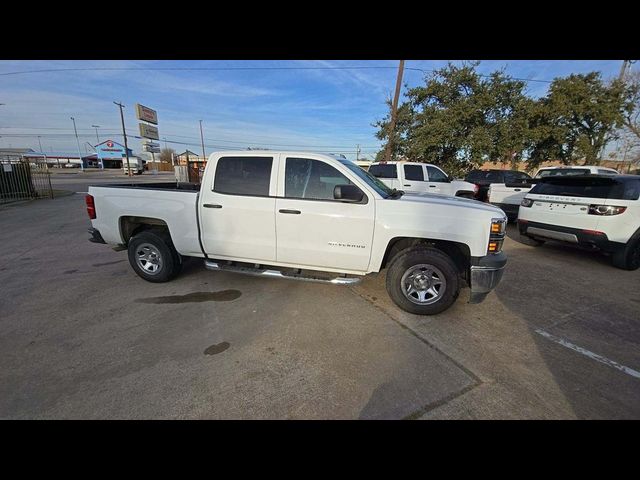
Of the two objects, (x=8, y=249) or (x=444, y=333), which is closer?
(x=444, y=333)

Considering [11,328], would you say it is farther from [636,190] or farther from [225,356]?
[636,190]

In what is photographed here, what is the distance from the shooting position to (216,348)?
9.12ft

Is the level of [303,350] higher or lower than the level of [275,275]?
lower

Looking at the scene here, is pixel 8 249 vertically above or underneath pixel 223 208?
underneath

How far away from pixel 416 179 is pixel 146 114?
4500 centimetres

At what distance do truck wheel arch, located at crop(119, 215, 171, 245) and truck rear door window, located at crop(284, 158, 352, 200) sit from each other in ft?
6.74

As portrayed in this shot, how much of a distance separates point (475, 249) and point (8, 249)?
9.17 meters

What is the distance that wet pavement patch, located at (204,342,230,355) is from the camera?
2715mm

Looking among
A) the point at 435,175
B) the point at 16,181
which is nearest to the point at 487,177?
the point at 435,175

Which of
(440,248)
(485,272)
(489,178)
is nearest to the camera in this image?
(485,272)

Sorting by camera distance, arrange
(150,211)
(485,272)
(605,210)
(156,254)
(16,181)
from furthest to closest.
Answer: (16,181)
(605,210)
(156,254)
(150,211)
(485,272)

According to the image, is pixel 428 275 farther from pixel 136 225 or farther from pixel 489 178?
pixel 489 178
